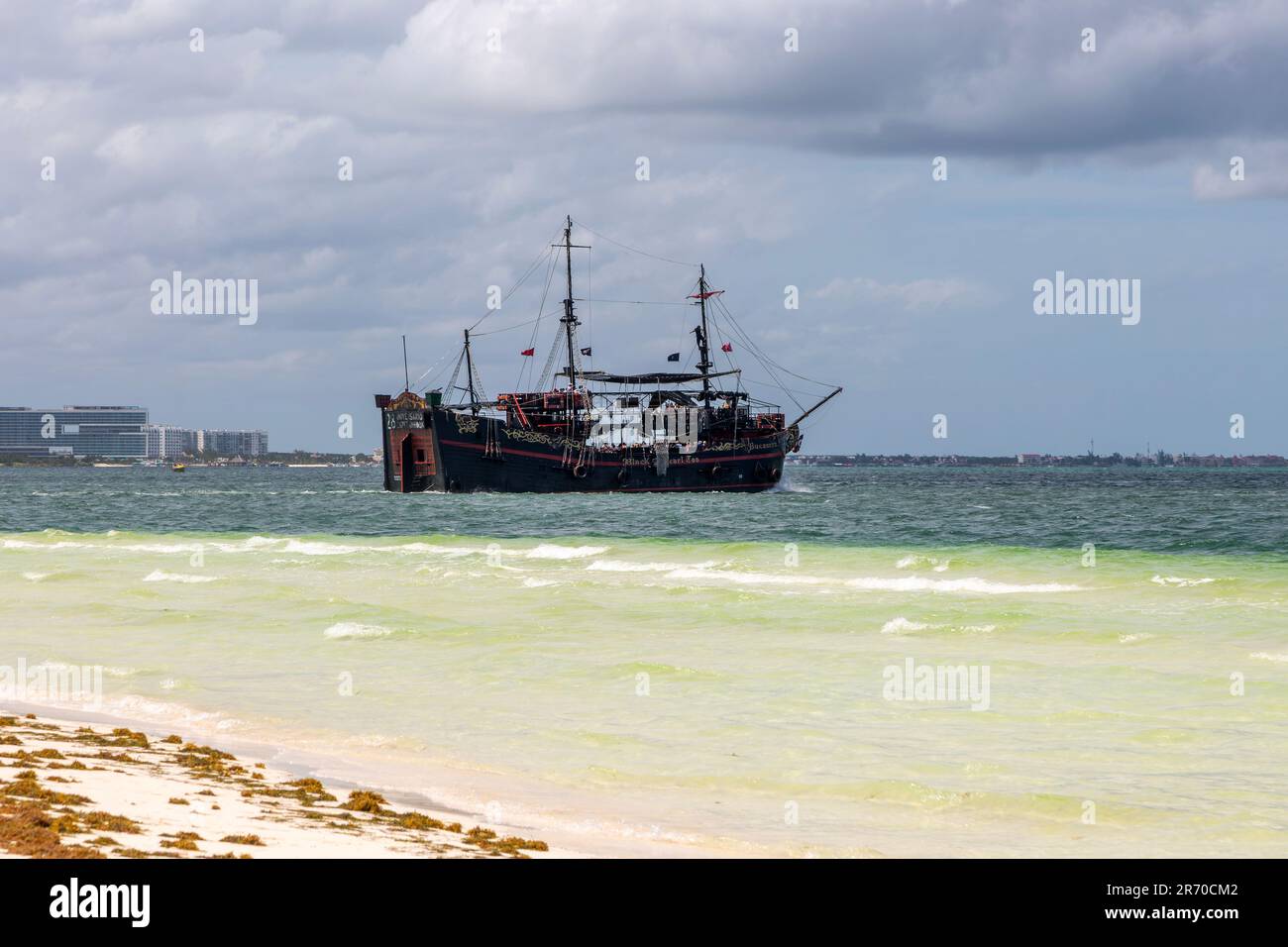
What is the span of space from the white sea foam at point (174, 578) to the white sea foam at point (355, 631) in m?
12.9

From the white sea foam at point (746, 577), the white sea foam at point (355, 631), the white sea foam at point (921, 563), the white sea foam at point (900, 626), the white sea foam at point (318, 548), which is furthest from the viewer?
the white sea foam at point (318, 548)

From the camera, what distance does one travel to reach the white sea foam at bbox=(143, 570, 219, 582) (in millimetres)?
39875

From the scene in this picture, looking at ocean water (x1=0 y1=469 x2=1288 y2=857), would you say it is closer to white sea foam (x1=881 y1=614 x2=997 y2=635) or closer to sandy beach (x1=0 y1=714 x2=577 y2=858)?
white sea foam (x1=881 y1=614 x2=997 y2=635)

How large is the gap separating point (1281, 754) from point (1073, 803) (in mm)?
4174

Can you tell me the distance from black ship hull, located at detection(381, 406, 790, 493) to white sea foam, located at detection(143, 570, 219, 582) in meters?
62.1

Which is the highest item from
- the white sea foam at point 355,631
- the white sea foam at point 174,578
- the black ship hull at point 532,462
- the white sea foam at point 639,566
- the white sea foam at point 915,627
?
the black ship hull at point 532,462

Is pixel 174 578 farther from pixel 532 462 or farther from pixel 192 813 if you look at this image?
pixel 532 462

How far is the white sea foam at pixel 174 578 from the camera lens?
39875mm

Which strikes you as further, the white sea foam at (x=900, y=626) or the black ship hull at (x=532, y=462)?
the black ship hull at (x=532, y=462)

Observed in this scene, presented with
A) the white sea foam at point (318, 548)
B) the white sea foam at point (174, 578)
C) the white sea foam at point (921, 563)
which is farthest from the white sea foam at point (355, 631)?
the white sea foam at point (318, 548)

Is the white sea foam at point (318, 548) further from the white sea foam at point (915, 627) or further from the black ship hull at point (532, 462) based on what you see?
the black ship hull at point (532, 462)

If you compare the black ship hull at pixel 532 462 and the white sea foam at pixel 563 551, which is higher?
the black ship hull at pixel 532 462

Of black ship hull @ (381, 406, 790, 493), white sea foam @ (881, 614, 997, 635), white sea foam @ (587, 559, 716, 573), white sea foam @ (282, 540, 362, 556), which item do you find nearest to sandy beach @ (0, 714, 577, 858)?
white sea foam @ (881, 614, 997, 635)
